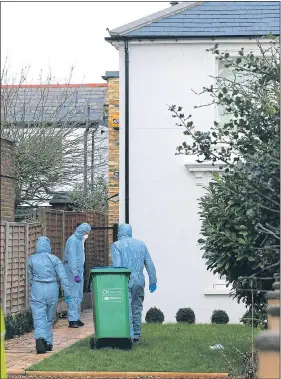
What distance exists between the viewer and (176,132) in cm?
1961

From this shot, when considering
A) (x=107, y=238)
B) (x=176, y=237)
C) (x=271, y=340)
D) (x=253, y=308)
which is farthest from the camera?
(x=107, y=238)

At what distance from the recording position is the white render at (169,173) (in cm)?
1952

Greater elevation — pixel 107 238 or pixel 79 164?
pixel 79 164

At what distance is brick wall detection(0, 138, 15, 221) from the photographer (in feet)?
54.7

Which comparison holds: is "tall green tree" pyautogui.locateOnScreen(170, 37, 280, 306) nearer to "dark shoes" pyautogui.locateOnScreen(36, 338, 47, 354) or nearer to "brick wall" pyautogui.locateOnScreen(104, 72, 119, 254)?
"dark shoes" pyautogui.locateOnScreen(36, 338, 47, 354)

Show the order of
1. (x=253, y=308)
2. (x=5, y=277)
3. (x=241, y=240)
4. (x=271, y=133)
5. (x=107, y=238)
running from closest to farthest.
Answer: (x=271, y=133) → (x=241, y=240) → (x=253, y=308) → (x=5, y=277) → (x=107, y=238)

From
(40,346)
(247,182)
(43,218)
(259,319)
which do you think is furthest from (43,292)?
(43,218)

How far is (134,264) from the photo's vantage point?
14.9 m

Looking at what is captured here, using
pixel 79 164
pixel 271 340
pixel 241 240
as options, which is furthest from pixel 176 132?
pixel 271 340

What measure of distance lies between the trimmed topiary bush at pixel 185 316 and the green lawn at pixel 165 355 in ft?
8.24

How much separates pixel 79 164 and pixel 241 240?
63.6ft

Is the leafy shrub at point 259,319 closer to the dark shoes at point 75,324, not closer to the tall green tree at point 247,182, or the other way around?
the tall green tree at point 247,182

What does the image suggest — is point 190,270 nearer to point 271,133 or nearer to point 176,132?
point 176,132

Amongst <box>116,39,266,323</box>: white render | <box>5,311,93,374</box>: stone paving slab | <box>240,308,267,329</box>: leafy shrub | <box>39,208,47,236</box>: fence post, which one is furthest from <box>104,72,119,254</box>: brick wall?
<box>240,308,267,329</box>: leafy shrub
